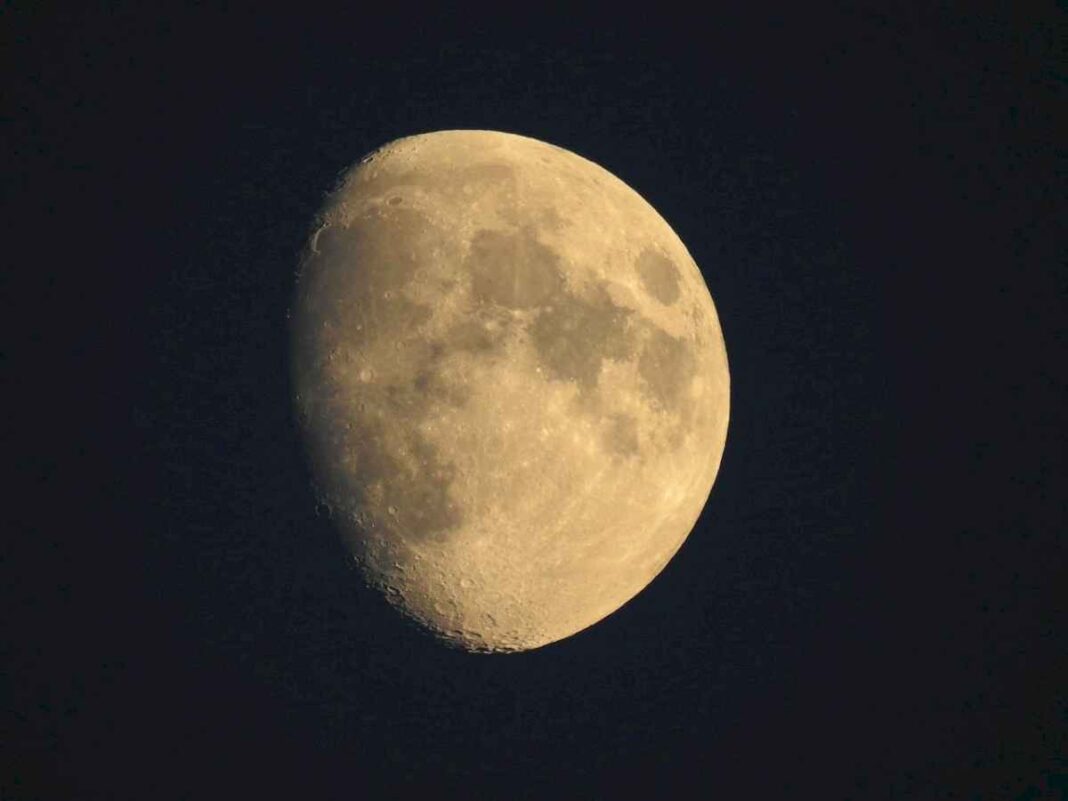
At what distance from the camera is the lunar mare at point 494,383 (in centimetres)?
462

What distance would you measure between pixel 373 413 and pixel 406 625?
1.65 meters

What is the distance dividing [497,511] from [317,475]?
43.0 inches

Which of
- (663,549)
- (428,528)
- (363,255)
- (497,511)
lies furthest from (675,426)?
(363,255)

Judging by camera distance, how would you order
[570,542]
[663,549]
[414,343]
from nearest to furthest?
[414,343]
[570,542]
[663,549]

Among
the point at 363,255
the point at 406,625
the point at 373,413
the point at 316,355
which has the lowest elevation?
the point at 406,625

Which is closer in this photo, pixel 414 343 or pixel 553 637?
pixel 414 343

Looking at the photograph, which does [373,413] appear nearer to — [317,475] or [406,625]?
[317,475]

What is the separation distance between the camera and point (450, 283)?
183 inches


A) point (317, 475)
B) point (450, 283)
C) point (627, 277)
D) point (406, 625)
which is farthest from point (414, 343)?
point (406, 625)

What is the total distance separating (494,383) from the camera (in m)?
4.58

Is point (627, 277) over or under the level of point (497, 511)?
over

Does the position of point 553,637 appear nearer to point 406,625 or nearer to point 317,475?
point 406,625

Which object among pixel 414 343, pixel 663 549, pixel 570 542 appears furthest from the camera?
pixel 663 549

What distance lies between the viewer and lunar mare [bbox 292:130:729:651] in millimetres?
4621
